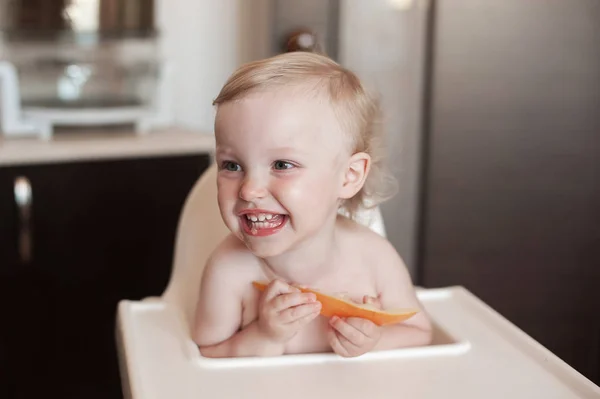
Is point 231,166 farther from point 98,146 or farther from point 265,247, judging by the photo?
point 98,146

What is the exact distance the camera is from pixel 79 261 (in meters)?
1.62

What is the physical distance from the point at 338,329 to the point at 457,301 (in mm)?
302

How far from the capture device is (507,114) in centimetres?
181

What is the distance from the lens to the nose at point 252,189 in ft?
2.53

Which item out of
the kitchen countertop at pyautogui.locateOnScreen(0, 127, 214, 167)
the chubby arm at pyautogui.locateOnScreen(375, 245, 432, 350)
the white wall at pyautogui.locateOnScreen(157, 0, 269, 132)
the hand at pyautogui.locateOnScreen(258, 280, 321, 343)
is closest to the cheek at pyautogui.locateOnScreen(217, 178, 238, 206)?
the hand at pyautogui.locateOnScreen(258, 280, 321, 343)

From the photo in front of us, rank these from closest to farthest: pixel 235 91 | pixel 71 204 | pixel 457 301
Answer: pixel 235 91
pixel 457 301
pixel 71 204

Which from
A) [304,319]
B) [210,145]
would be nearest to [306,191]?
[304,319]

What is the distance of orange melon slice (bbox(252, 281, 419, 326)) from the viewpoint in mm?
800

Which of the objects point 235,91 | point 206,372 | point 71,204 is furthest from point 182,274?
point 71,204

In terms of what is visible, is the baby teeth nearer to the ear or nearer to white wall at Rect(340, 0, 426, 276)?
the ear

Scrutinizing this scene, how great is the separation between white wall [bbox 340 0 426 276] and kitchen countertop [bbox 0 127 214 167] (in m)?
0.41

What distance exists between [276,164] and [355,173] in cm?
11

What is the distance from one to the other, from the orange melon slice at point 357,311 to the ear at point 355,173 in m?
0.12

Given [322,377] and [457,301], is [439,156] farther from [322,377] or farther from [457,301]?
[322,377]
